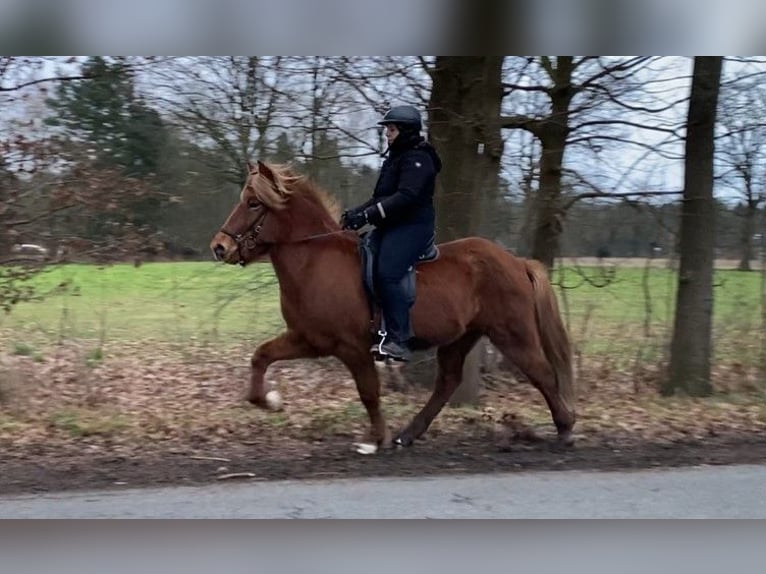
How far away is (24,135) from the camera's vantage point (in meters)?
8.66

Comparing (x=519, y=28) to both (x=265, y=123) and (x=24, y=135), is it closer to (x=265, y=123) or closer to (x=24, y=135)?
(x=265, y=123)

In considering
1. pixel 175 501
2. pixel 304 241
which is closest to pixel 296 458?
pixel 175 501

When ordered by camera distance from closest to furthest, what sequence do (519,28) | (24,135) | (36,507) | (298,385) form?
(36,507) < (519,28) < (24,135) < (298,385)

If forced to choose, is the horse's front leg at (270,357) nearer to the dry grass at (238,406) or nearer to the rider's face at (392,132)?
the dry grass at (238,406)

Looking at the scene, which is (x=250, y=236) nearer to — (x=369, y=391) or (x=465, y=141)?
(x=369, y=391)

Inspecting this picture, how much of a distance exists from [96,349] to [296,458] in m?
4.04

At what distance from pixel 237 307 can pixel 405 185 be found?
3973 millimetres

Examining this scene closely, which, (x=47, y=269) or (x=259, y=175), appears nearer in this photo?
(x=259, y=175)

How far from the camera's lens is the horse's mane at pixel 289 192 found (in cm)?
710

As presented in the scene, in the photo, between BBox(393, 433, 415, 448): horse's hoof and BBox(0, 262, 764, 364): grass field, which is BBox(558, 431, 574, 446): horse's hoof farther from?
BBox(0, 262, 764, 364): grass field

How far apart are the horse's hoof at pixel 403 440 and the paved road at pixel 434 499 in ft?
3.17

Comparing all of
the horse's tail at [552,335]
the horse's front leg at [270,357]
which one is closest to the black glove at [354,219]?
the horse's front leg at [270,357]

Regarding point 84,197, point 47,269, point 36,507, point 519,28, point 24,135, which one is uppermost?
point 519,28

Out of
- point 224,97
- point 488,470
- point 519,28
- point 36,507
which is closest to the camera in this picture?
point 36,507
